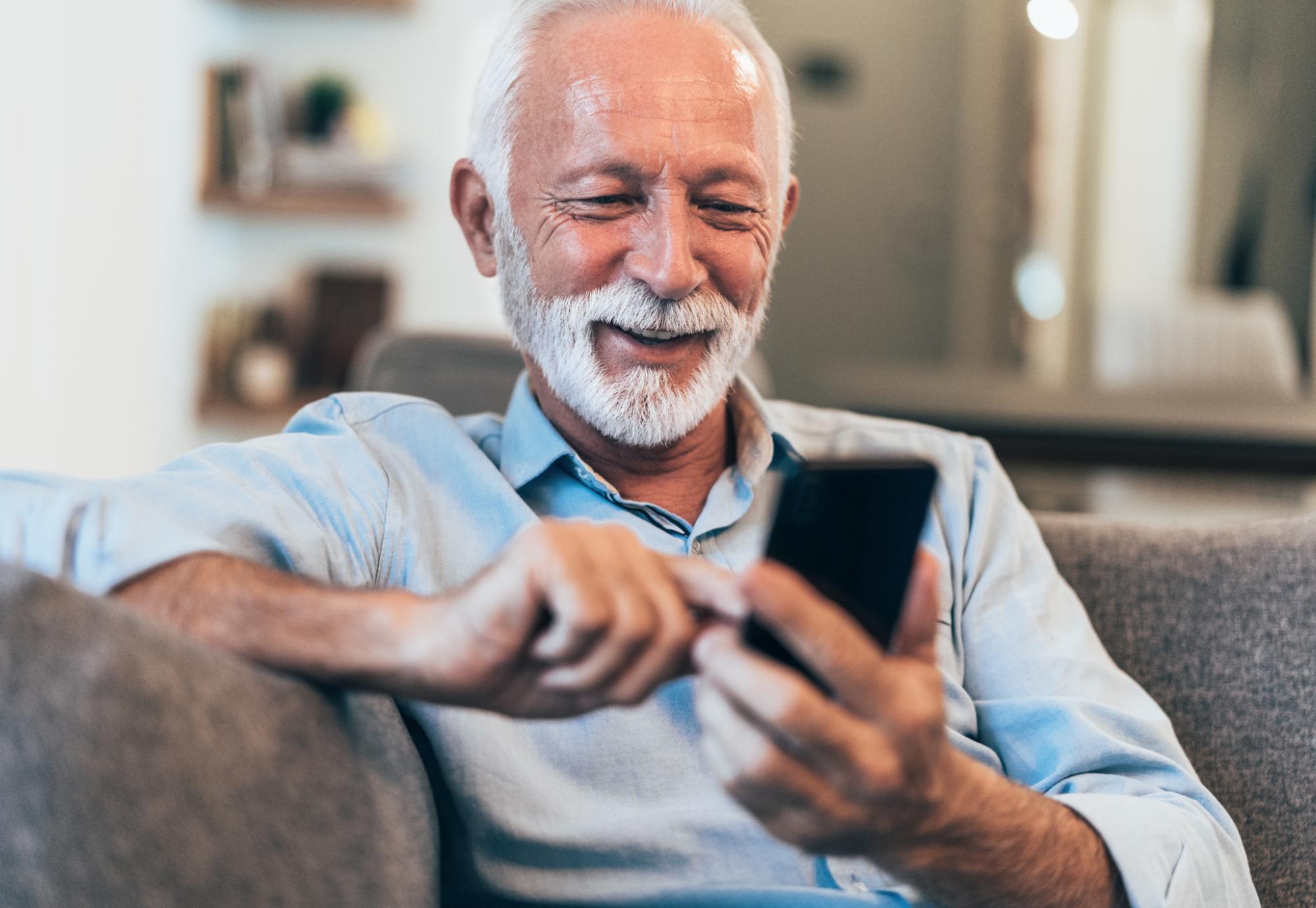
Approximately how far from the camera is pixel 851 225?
4.35 meters

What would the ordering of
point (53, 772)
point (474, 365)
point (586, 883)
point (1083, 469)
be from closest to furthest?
point (53, 772)
point (586, 883)
point (474, 365)
point (1083, 469)

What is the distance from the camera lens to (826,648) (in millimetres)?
626

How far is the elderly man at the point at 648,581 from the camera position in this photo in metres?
0.66

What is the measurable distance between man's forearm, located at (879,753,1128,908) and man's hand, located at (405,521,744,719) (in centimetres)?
21

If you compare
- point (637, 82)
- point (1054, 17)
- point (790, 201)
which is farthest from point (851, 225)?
point (637, 82)

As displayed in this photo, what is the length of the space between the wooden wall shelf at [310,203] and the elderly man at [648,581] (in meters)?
2.26

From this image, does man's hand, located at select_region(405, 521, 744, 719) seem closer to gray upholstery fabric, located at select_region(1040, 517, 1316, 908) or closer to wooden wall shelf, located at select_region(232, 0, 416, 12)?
gray upholstery fabric, located at select_region(1040, 517, 1316, 908)

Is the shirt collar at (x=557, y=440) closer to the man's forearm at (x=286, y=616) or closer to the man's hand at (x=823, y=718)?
the man's forearm at (x=286, y=616)

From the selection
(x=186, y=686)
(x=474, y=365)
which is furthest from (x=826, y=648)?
(x=474, y=365)

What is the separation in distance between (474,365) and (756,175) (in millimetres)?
579

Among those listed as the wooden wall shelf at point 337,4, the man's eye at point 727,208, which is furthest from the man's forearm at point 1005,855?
the wooden wall shelf at point 337,4

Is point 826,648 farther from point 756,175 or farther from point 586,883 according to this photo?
point 756,175

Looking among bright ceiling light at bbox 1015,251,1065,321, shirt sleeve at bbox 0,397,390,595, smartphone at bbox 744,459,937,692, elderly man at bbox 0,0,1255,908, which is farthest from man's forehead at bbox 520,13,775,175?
bright ceiling light at bbox 1015,251,1065,321

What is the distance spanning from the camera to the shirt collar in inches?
44.9
